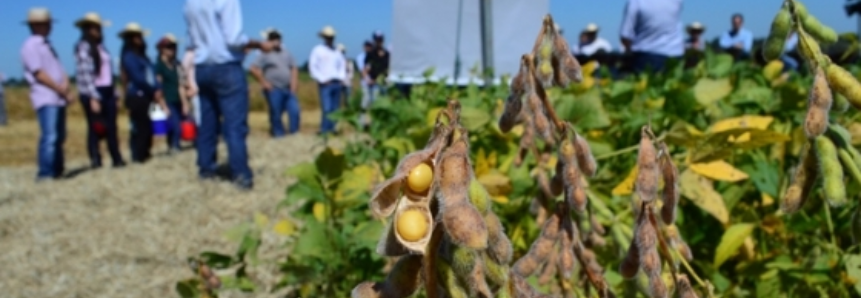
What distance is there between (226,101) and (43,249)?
178 cm

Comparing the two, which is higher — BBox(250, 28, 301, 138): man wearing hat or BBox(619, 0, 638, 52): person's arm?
BBox(619, 0, 638, 52): person's arm

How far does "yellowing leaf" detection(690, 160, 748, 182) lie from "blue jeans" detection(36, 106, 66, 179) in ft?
21.0

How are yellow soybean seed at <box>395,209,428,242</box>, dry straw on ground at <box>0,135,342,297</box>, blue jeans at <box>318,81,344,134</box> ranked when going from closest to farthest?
yellow soybean seed at <box>395,209,428,242</box> → dry straw on ground at <box>0,135,342,297</box> → blue jeans at <box>318,81,344,134</box>

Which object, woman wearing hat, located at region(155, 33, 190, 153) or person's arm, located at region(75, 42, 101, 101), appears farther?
woman wearing hat, located at region(155, 33, 190, 153)

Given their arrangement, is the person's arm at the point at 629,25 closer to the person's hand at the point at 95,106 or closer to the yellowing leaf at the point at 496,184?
the yellowing leaf at the point at 496,184

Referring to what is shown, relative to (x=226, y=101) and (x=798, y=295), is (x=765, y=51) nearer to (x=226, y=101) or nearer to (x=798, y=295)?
(x=798, y=295)

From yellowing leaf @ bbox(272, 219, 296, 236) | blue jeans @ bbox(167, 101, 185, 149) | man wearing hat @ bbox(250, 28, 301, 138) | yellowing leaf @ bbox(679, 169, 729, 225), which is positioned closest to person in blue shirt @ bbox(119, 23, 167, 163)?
blue jeans @ bbox(167, 101, 185, 149)

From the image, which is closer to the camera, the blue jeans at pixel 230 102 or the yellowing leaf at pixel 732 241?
the yellowing leaf at pixel 732 241

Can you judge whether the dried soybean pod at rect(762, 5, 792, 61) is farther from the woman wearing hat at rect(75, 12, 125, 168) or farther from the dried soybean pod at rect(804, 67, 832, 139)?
the woman wearing hat at rect(75, 12, 125, 168)

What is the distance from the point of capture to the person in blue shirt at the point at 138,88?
29.1 ft

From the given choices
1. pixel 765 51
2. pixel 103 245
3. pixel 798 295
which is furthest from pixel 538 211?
pixel 103 245

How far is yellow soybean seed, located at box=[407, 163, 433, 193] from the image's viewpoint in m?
0.55

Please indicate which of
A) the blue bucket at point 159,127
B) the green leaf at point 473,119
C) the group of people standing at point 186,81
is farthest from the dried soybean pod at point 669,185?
the blue bucket at point 159,127

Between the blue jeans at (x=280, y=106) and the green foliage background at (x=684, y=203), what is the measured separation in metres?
8.79
